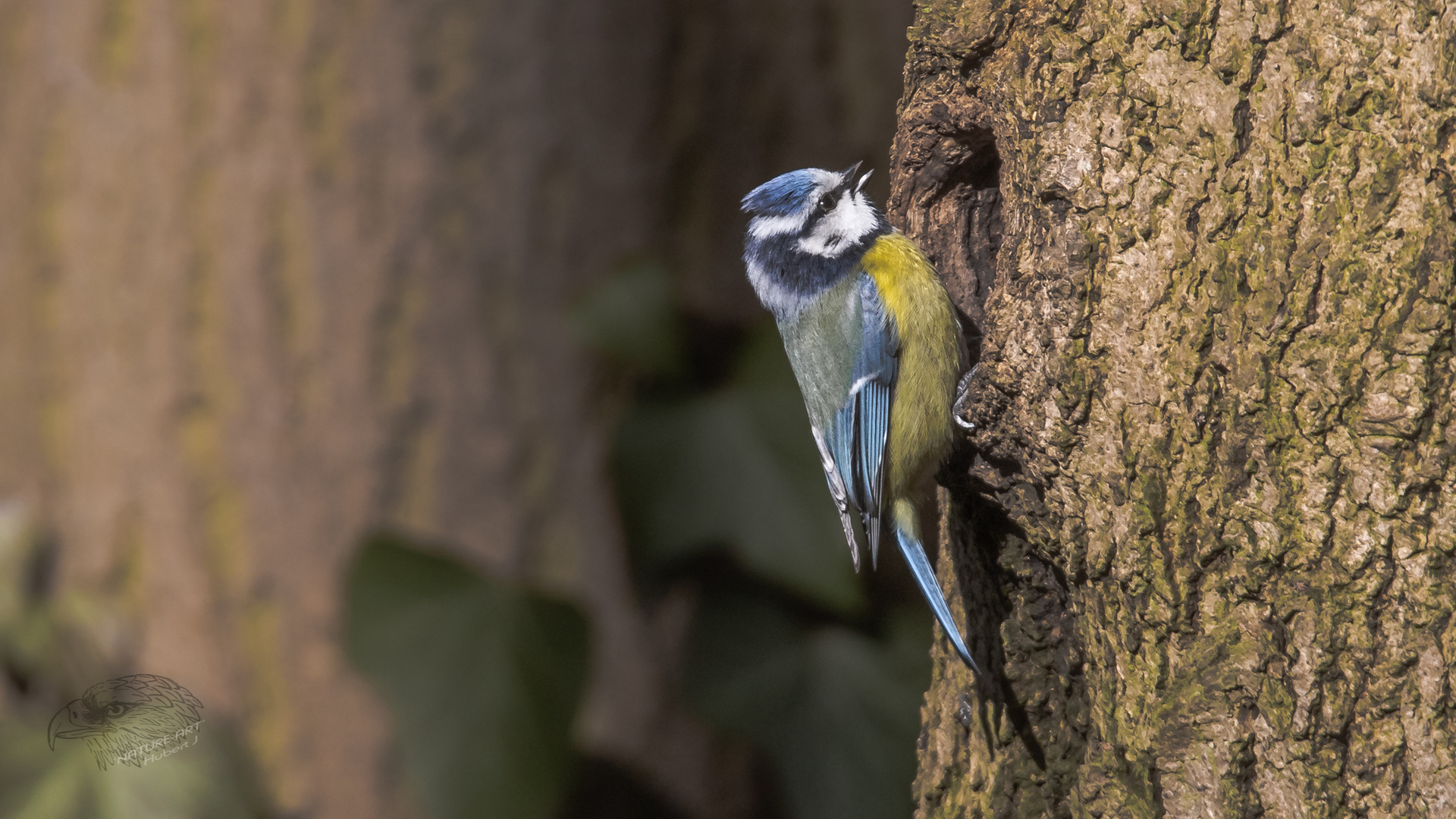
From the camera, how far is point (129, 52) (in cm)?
248

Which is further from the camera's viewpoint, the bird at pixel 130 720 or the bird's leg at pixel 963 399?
the bird at pixel 130 720

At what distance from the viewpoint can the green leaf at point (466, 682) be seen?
2.19 metres

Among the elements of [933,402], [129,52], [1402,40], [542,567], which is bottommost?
[542,567]

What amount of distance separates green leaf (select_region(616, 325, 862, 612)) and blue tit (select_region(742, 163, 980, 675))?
42 cm

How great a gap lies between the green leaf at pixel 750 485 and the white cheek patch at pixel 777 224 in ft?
1.52

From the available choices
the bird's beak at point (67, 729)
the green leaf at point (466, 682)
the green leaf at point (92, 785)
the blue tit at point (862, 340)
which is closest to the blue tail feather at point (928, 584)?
the blue tit at point (862, 340)

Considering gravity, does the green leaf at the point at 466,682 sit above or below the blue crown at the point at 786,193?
below

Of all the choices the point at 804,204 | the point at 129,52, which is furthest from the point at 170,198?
the point at 804,204

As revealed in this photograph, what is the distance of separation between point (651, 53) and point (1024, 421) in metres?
1.76

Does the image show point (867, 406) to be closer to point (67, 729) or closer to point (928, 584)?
point (928, 584)

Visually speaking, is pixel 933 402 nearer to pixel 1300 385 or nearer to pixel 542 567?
pixel 1300 385

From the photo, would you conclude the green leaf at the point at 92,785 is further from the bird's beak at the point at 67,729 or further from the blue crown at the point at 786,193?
the blue crown at the point at 786,193

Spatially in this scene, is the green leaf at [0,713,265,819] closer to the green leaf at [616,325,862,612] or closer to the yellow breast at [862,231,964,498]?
the green leaf at [616,325,862,612]

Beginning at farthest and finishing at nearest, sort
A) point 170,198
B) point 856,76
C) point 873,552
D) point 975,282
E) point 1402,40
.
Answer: point 856,76, point 170,198, point 975,282, point 873,552, point 1402,40
